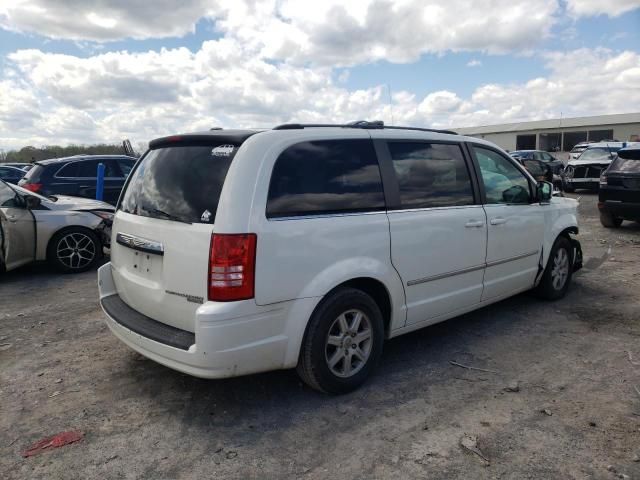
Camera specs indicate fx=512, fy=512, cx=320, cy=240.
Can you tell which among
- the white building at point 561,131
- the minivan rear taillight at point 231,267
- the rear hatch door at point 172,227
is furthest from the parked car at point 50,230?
the white building at point 561,131

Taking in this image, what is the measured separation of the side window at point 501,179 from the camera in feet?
15.4

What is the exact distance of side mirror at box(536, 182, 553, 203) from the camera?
5.33 m

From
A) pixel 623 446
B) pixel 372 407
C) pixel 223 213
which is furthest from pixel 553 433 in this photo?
pixel 223 213

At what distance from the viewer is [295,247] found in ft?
10.4

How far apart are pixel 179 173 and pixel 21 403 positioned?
1.95m

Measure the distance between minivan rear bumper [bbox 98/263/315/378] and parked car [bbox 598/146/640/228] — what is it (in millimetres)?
9129

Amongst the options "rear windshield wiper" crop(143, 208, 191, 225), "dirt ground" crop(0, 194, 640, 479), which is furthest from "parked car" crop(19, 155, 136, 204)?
"rear windshield wiper" crop(143, 208, 191, 225)

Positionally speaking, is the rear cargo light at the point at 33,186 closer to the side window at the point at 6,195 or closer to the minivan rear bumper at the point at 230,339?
the side window at the point at 6,195

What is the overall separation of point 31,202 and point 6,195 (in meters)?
0.32

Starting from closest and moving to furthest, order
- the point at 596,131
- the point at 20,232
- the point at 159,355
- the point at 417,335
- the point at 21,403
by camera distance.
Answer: the point at 159,355 < the point at 21,403 < the point at 417,335 < the point at 20,232 < the point at 596,131

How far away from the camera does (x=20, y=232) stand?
6996 mm

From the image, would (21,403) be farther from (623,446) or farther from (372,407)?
(623,446)

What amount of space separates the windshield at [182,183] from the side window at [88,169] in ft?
27.2

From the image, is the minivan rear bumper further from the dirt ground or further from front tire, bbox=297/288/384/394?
the dirt ground
